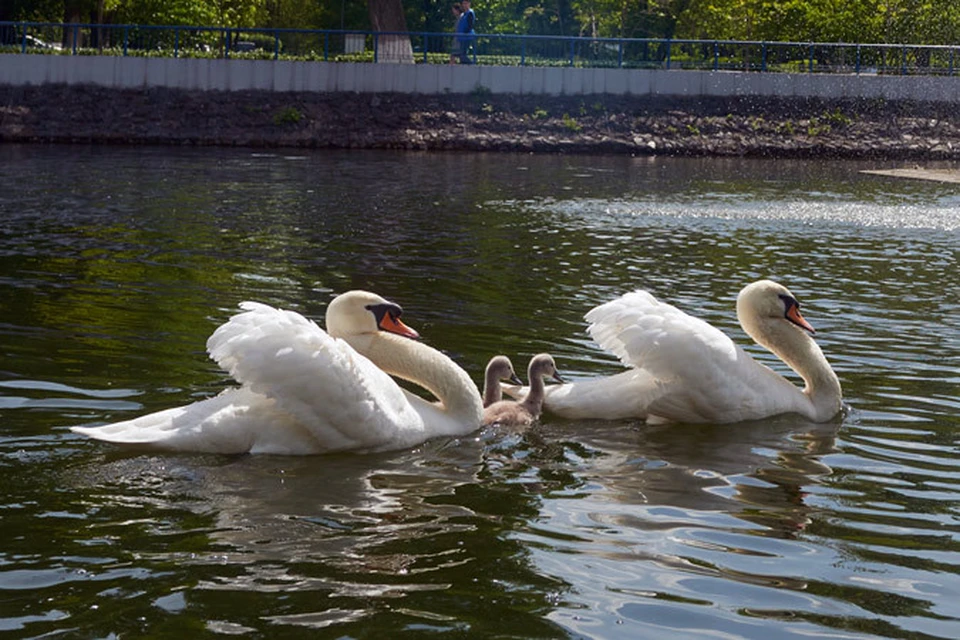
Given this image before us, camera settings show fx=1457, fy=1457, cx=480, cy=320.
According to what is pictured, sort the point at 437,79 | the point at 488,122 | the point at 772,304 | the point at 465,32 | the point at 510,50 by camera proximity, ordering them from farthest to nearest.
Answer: the point at 510,50 → the point at 465,32 → the point at 437,79 → the point at 488,122 → the point at 772,304

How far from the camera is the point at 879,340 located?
1231 cm

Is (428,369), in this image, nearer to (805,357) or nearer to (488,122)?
(805,357)

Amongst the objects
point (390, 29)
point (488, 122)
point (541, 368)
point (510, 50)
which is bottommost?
point (541, 368)

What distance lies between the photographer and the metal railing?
4028 centimetres

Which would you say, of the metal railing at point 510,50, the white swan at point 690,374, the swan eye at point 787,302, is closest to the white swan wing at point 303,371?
the white swan at point 690,374

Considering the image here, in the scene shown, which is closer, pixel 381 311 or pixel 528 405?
pixel 381 311

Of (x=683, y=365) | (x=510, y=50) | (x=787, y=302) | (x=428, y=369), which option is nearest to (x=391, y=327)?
(x=428, y=369)

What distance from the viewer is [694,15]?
2442 inches

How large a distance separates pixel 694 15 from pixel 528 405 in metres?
55.3

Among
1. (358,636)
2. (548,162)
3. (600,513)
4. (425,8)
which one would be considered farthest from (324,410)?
(425,8)

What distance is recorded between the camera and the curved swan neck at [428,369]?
8.65 metres

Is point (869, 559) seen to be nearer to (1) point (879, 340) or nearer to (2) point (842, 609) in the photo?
(2) point (842, 609)

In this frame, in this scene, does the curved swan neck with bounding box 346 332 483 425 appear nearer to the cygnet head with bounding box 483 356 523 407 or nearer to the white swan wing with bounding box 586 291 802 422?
the cygnet head with bounding box 483 356 523 407

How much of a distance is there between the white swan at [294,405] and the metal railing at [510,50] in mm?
31762
